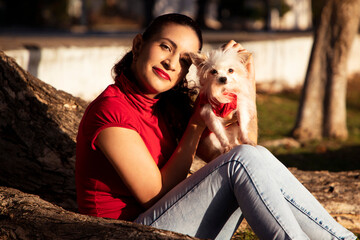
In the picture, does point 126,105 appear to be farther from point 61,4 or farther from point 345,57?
point 61,4

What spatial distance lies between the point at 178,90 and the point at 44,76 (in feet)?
17.1

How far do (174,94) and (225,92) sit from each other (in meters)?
0.34

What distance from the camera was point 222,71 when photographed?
10.2ft

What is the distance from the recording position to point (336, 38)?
843 cm

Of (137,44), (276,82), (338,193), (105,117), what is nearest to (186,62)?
(137,44)

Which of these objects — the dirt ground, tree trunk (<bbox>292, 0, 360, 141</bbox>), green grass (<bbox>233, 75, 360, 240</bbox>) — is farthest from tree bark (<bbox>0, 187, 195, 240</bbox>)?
tree trunk (<bbox>292, 0, 360, 141</bbox>)

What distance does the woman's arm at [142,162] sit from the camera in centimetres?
A: 272

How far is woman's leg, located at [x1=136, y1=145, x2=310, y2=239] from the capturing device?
2723 millimetres

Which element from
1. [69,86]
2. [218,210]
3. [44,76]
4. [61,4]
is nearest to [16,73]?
[218,210]

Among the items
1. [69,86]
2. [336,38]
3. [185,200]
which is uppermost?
[185,200]

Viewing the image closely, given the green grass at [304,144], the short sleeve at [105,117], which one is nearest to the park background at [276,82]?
the green grass at [304,144]

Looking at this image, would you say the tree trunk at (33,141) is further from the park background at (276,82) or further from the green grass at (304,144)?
the green grass at (304,144)

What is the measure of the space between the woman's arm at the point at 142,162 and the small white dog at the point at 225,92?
18cm

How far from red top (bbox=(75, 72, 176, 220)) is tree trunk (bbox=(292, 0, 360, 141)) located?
6.06 metres
